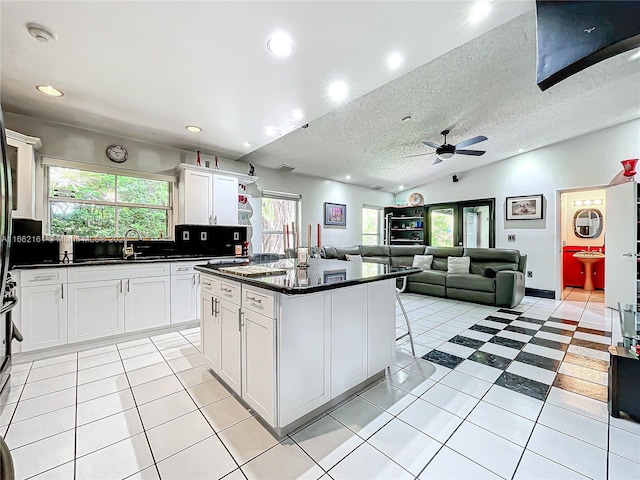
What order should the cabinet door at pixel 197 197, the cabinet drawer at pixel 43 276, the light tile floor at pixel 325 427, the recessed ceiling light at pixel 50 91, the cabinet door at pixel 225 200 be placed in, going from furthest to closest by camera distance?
the cabinet door at pixel 225 200 → the cabinet door at pixel 197 197 → the cabinet drawer at pixel 43 276 → the recessed ceiling light at pixel 50 91 → the light tile floor at pixel 325 427

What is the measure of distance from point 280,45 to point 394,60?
2.88ft

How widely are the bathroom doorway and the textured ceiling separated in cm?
214

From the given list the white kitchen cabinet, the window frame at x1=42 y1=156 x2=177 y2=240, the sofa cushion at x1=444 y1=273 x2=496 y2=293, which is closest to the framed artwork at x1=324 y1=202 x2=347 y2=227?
the sofa cushion at x1=444 y1=273 x2=496 y2=293

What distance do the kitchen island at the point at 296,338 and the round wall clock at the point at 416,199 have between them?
20.5 feet

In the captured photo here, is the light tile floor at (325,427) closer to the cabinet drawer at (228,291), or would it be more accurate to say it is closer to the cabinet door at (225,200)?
the cabinet drawer at (228,291)

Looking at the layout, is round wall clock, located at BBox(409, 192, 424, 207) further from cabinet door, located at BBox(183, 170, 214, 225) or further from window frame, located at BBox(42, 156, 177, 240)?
window frame, located at BBox(42, 156, 177, 240)

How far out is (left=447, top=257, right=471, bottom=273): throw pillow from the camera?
17.1ft

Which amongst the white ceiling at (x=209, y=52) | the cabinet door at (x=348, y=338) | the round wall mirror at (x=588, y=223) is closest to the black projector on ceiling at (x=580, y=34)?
the white ceiling at (x=209, y=52)

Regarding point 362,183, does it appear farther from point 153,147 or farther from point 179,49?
point 179,49

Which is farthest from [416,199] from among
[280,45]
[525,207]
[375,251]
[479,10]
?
[280,45]

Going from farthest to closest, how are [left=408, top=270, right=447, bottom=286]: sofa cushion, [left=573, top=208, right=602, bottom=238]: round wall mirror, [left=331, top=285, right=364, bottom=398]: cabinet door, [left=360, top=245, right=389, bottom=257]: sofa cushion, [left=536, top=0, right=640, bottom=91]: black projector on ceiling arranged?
[left=360, top=245, right=389, bottom=257]: sofa cushion < [left=573, top=208, right=602, bottom=238]: round wall mirror < [left=408, top=270, right=447, bottom=286]: sofa cushion < [left=331, top=285, right=364, bottom=398]: cabinet door < [left=536, top=0, right=640, bottom=91]: black projector on ceiling

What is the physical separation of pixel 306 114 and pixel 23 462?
128 inches

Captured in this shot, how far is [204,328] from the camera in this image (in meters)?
2.30

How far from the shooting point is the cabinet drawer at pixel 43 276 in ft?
8.11
